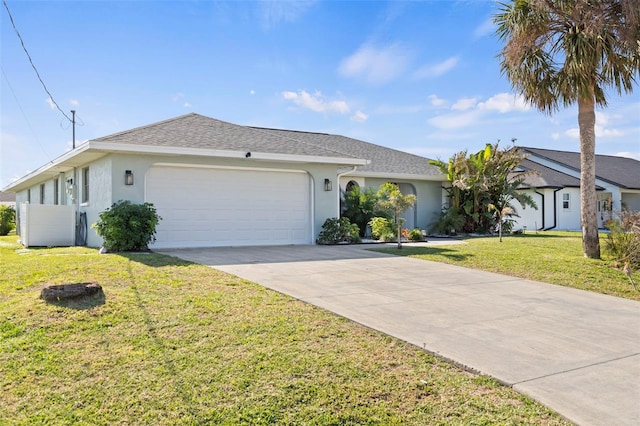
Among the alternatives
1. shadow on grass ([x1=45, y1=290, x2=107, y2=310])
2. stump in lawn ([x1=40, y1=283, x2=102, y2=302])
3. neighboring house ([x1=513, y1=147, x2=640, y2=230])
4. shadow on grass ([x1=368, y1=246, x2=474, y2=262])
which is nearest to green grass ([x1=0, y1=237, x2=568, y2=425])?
shadow on grass ([x1=45, y1=290, x2=107, y2=310])

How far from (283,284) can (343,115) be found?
16.0 metres

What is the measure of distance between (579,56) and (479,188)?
930 centimetres

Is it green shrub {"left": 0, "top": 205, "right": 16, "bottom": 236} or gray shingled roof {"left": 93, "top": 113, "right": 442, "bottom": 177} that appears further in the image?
green shrub {"left": 0, "top": 205, "right": 16, "bottom": 236}

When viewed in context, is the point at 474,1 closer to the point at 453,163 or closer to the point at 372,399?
the point at 453,163

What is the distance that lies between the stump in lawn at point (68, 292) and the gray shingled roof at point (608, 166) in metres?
28.5

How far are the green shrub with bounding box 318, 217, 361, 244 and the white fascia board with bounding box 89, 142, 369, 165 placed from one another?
1987 mm

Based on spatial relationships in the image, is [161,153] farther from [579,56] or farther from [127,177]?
[579,56]

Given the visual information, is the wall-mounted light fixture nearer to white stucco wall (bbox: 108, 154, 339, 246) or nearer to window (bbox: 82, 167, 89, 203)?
white stucco wall (bbox: 108, 154, 339, 246)

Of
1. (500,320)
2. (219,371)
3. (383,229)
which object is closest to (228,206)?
(383,229)

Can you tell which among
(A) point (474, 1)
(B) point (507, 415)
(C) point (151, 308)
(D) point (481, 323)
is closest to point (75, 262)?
(C) point (151, 308)

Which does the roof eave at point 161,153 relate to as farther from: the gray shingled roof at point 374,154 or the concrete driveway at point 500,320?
the gray shingled roof at point 374,154

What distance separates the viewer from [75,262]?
9438mm

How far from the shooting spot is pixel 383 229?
15.9 m

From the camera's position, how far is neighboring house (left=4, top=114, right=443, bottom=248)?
1250cm
